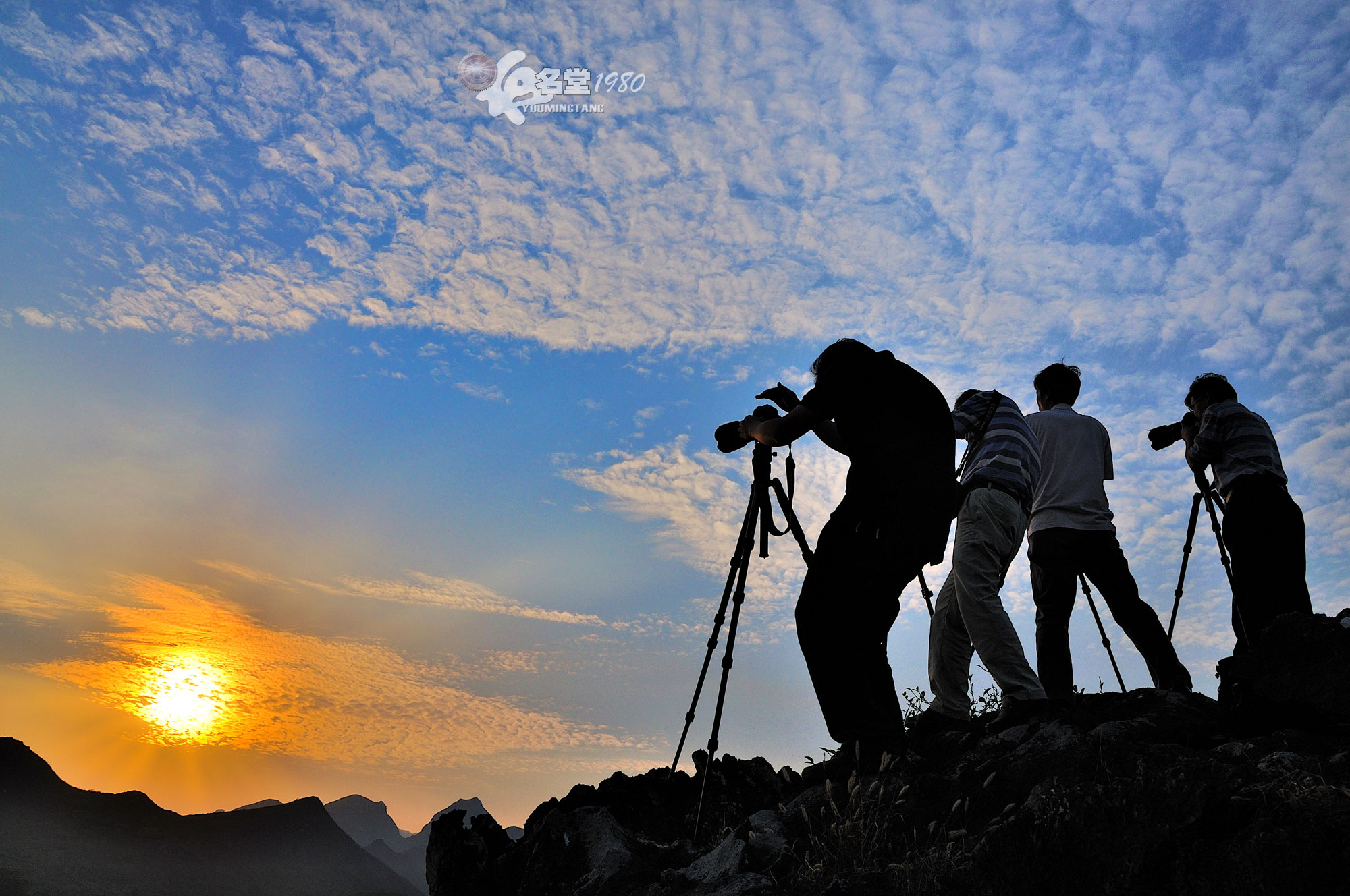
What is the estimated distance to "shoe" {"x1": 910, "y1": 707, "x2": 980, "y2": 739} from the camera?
5388 millimetres

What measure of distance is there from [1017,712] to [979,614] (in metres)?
0.67

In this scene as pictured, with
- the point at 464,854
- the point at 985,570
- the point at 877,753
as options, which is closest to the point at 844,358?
the point at 985,570

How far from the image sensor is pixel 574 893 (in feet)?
13.9

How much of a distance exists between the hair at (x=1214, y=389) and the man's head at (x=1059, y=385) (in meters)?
1.21

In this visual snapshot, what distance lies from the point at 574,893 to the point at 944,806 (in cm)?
208

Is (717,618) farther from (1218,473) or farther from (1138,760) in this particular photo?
(1218,473)

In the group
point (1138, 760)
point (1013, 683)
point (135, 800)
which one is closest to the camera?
point (1138, 760)

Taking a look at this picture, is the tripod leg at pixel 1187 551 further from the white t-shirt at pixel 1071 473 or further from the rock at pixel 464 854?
the rock at pixel 464 854

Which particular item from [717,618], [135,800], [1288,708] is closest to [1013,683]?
[1288,708]

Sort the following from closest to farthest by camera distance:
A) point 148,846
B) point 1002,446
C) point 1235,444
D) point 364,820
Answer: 1. point 1002,446
2. point 1235,444
3. point 148,846
4. point 364,820

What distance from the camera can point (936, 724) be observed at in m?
5.61

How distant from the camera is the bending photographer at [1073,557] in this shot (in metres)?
6.22

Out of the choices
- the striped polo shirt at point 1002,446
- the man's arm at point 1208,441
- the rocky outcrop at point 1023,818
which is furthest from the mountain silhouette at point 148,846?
the man's arm at point 1208,441

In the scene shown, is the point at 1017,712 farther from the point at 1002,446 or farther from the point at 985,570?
the point at 1002,446
